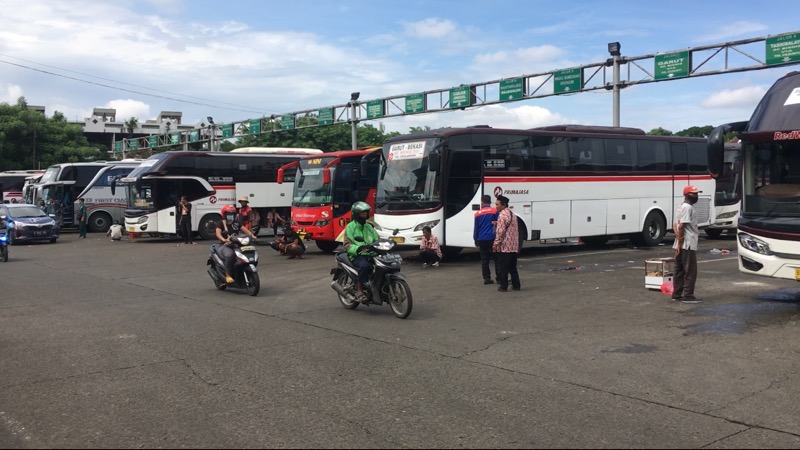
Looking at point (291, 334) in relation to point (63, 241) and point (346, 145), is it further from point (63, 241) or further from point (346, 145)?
point (346, 145)

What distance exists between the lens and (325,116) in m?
40.4

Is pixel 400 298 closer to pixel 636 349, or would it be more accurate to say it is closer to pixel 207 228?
pixel 636 349

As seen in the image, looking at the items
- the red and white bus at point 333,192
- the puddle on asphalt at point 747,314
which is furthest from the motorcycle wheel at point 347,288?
the red and white bus at point 333,192

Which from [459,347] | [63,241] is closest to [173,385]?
[459,347]

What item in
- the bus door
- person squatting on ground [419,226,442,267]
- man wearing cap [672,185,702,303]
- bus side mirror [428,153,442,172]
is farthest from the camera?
the bus door

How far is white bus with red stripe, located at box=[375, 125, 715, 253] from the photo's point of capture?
52.6ft

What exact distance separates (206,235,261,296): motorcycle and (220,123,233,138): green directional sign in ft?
125

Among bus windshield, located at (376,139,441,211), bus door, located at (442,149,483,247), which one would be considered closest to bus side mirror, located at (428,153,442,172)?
bus windshield, located at (376,139,441,211)

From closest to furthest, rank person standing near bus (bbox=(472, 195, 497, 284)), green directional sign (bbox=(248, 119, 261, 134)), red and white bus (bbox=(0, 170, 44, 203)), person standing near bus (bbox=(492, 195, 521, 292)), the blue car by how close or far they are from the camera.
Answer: person standing near bus (bbox=(492, 195, 521, 292)) < person standing near bus (bbox=(472, 195, 497, 284)) < the blue car < green directional sign (bbox=(248, 119, 261, 134)) < red and white bus (bbox=(0, 170, 44, 203))

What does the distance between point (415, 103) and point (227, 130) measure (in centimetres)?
2059

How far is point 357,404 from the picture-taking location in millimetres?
A: 5449

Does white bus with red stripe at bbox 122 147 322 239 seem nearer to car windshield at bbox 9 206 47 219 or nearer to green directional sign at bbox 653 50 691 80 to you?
car windshield at bbox 9 206 47 219

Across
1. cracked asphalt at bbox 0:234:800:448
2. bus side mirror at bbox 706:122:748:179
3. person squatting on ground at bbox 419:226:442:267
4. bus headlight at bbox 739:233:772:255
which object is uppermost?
bus side mirror at bbox 706:122:748:179

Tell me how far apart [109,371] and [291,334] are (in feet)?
7.79
